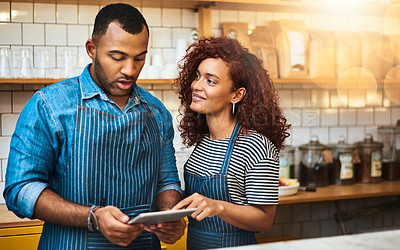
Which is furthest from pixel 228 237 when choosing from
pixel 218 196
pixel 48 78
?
pixel 48 78

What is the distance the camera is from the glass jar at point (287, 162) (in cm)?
338

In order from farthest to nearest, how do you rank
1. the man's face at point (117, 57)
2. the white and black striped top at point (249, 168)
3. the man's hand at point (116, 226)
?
the white and black striped top at point (249, 168), the man's face at point (117, 57), the man's hand at point (116, 226)

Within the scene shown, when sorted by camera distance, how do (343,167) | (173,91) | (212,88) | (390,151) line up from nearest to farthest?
(212,88) < (173,91) < (343,167) < (390,151)

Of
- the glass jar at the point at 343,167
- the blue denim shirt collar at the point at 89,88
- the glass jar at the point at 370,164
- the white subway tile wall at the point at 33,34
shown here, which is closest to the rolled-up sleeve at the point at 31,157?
the blue denim shirt collar at the point at 89,88

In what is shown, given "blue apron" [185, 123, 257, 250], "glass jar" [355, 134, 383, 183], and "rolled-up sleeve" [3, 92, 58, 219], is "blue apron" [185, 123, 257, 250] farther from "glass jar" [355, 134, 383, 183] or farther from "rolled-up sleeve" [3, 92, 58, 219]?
"glass jar" [355, 134, 383, 183]

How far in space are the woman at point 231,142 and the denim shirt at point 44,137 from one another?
1.29ft

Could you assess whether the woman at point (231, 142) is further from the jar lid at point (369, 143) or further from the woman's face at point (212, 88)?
the jar lid at point (369, 143)

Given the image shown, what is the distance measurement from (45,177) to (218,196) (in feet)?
2.18

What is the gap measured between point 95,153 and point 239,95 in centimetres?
67

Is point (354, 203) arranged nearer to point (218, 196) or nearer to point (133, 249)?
point (218, 196)

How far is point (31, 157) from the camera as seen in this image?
1.44 metres

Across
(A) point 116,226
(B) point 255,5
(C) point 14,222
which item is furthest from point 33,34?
(A) point 116,226

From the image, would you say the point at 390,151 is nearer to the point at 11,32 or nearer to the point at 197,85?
the point at 197,85

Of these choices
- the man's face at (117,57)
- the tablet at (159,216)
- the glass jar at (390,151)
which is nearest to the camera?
the tablet at (159,216)
